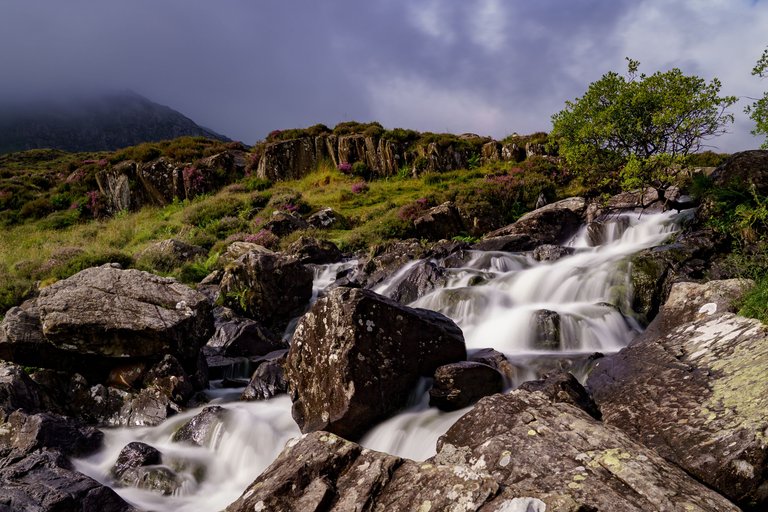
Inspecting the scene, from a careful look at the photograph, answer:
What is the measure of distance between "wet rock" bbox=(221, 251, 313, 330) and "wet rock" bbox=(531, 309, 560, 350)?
28.7 feet

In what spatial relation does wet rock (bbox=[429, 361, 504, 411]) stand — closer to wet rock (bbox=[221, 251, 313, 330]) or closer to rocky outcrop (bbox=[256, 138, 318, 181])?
wet rock (bbox=[221, 251, 313, 330])

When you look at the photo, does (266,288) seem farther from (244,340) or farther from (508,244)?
(508,244)

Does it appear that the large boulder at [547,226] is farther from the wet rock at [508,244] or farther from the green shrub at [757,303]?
the green shrub at [757,303]

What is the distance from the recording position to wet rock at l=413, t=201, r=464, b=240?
24812 millimetres

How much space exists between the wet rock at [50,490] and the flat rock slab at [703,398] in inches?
270

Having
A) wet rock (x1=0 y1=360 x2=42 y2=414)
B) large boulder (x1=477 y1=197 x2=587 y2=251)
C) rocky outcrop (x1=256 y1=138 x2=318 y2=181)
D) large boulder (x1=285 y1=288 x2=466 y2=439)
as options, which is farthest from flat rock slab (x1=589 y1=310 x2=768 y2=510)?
rocky outcrop (x1=256 y1=138 x2=318 y2=181)

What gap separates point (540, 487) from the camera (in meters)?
4.17

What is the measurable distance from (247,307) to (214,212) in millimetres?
17349

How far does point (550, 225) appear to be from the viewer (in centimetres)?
2270

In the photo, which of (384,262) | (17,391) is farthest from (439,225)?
(17,391)

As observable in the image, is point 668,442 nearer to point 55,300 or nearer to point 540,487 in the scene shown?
point 540,487

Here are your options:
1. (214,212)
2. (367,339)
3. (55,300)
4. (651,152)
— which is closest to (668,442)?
(367,339)

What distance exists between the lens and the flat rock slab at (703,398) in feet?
15.2

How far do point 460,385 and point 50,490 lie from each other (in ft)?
19.9
